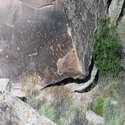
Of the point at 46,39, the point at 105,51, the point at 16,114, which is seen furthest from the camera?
the point at 105,51

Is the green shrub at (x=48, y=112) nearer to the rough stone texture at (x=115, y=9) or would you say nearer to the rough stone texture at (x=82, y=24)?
the rough stone texture at (x=82, y=24)

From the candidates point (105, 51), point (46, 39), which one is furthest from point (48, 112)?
point (105, 51)

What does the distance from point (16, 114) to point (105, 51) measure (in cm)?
355

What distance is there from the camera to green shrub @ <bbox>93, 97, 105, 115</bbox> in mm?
6766

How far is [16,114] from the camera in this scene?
4.15 metres

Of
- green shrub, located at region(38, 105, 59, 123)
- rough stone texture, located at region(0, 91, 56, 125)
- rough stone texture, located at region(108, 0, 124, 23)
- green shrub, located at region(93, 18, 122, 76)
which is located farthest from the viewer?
→ rough stone texture, located at region(108, 0, 124, 23)

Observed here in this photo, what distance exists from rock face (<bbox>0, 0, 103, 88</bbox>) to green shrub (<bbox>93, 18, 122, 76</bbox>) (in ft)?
0.58

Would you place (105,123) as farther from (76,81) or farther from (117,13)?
(117,13)

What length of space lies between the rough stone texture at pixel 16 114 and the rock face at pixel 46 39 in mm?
2737

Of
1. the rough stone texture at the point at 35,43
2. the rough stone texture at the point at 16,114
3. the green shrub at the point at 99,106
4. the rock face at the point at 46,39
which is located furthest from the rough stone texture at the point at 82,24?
the rough stone texture at the point at 16,114

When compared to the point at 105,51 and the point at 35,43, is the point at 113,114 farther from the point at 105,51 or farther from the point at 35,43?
the point at 35,43

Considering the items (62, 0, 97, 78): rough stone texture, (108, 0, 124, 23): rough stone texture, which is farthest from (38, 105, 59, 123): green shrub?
(108, 0, 124, 23): rough stone texture

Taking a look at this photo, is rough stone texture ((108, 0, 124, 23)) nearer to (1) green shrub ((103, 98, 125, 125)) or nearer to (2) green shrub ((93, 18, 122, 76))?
(2) green shrub ((93, 18, 122, 76))

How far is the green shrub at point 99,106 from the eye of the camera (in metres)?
6.77
